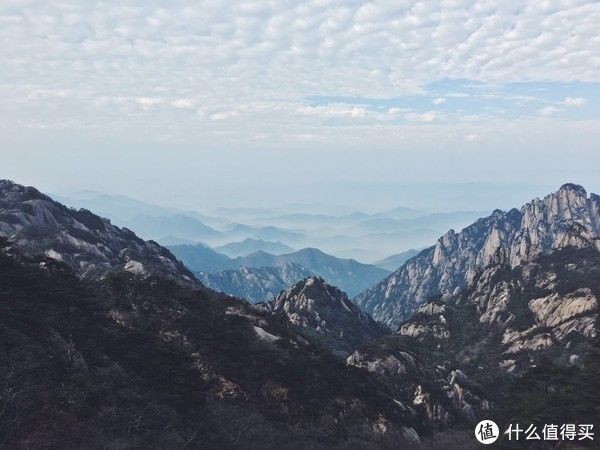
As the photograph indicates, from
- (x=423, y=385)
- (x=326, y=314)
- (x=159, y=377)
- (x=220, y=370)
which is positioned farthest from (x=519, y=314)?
(x=159, y=377)

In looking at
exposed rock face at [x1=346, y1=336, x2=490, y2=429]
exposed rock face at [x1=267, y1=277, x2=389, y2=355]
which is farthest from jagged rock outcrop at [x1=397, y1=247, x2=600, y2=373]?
exposed rock face at [x1=346, y1=336, x2=490, y2=429]

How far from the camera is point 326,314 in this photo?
15538cm

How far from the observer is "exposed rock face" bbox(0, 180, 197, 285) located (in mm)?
117125

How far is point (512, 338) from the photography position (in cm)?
13038

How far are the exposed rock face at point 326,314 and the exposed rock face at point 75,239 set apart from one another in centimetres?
3386

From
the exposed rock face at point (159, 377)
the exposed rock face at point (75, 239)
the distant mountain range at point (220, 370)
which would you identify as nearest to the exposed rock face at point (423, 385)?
the distant mountain range at point (220, 370)

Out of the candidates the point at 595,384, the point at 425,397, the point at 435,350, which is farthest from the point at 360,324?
the point at 595,384

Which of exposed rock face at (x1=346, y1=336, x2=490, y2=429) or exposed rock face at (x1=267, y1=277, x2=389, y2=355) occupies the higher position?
exposed rock face at (x1=267, y1=277, x2=389, y2=355)

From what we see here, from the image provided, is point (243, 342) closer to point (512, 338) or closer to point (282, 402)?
point (282, 402)

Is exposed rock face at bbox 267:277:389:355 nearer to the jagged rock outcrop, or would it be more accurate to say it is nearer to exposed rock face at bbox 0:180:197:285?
the jagged rock outcrop

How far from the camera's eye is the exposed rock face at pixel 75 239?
117125 mm

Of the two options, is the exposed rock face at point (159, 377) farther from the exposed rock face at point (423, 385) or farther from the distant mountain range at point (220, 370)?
the exposed rock face at point (423, 385)

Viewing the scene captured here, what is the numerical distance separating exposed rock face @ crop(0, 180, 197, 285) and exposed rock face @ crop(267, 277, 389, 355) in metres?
33.9

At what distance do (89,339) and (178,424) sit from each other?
598 inches
